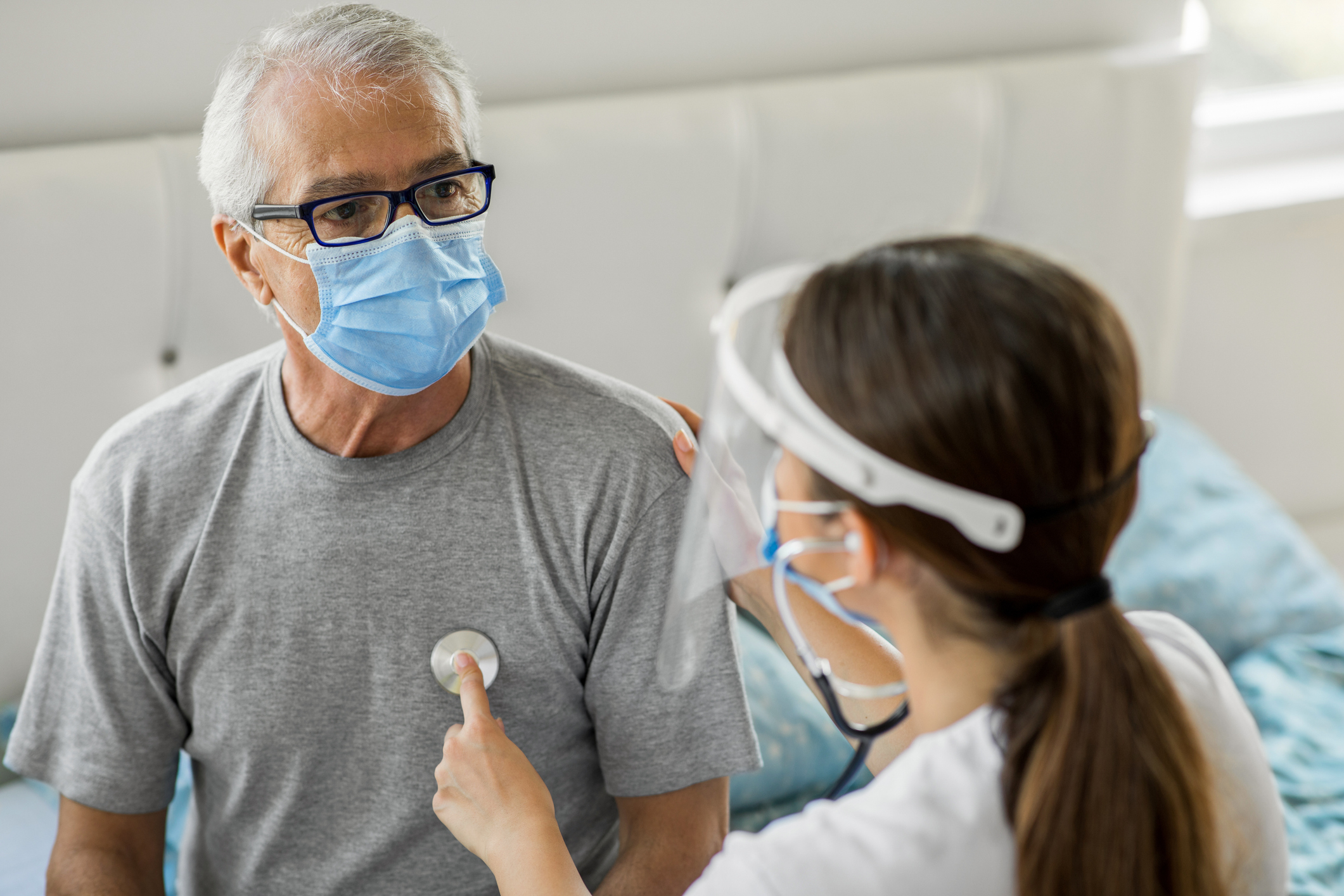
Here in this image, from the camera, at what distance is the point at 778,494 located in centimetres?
77

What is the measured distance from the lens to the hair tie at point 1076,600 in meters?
0.69

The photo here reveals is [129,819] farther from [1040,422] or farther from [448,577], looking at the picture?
[1040,422]

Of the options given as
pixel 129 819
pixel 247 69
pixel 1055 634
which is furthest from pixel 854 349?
pixel 129 819

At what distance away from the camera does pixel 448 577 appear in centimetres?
108

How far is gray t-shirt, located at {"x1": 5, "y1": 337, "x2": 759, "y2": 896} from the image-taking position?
3.53ft

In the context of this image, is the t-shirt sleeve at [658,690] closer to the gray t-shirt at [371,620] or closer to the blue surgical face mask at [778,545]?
the gray t-shirt at [371,620]

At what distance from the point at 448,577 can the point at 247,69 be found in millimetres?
494

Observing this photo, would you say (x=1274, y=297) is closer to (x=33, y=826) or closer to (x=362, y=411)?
(x=362, y=411)

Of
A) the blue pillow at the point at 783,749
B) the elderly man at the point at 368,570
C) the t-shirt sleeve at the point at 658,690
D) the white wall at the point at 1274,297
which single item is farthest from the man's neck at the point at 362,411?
the white wall at the point at 1274,297

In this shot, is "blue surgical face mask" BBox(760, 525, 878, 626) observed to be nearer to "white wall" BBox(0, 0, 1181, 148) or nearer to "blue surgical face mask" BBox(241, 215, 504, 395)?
"blue surgical face mask" BBox(241, 215, 504, 395)

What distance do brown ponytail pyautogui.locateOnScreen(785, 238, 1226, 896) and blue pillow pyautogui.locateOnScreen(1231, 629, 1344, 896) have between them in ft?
3.43

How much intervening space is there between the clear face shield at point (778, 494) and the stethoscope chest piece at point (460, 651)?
Result: 0.60ft

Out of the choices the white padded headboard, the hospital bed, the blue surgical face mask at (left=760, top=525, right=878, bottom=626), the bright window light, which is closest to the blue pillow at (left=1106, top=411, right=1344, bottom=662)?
the hospital bed

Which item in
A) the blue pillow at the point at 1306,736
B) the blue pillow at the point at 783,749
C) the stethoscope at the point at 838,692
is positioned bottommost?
the blue pillow at the point at 1306,736
